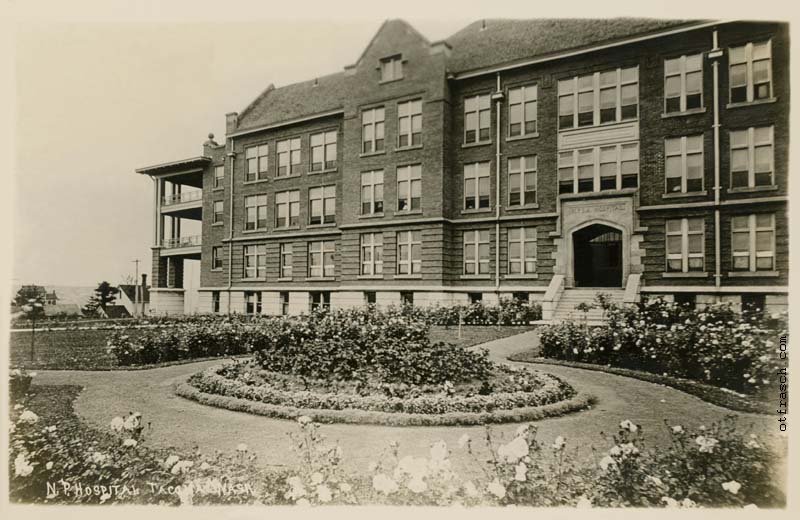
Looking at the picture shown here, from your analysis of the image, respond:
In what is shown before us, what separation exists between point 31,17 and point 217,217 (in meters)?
10.3

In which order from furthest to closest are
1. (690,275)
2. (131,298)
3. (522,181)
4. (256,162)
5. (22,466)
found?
(256,162) < (522,181) < (690,275) < (131,298) < (22,466)

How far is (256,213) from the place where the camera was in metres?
19.6

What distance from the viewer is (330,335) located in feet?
29.7

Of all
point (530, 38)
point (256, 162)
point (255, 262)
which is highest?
point (530, 38)

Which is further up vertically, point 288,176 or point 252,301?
point 288,176

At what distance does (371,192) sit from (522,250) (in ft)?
19.2

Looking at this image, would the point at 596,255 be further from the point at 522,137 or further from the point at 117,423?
the point at 117,423

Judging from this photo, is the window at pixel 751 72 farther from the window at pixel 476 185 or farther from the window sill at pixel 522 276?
the window at pixel 476 185

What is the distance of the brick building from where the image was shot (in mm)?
10797

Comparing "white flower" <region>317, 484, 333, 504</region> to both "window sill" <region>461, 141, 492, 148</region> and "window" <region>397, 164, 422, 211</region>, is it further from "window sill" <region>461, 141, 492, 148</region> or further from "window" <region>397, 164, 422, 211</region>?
"window sill" <region>461, 141, 492, 148</region>

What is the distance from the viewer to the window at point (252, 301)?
621 inches

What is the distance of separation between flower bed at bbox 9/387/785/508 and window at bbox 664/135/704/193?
7397mm

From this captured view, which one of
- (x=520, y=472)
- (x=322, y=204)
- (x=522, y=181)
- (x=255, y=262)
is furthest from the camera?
(x=322, y=204)

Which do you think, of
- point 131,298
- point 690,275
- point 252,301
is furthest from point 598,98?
point 131,298
